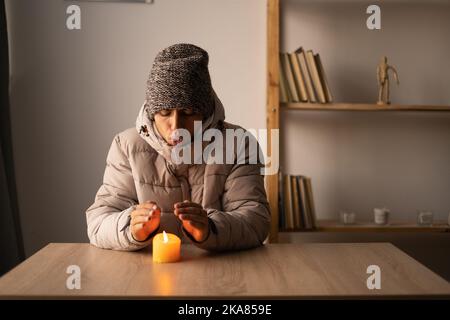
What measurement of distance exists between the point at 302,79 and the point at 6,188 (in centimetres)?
151

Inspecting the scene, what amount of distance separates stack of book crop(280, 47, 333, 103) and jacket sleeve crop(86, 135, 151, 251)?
3.65 ft

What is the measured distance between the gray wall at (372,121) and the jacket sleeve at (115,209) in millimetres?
1302

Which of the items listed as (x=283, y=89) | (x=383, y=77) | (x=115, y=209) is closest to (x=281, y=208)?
(x=283, y=89)

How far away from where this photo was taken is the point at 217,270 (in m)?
1.24

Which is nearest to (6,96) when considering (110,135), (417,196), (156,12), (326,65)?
(110,135)

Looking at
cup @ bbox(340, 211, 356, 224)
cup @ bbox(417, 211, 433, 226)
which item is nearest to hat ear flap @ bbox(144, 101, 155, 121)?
cup @ bbox(340, 211, 356, 224)

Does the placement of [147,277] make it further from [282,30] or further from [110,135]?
[282,30]

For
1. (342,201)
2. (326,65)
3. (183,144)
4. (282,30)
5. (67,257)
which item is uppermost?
(282,30)

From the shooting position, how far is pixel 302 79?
2.57m

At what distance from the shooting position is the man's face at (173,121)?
1.53 m

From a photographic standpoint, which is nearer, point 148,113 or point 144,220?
point 144,220

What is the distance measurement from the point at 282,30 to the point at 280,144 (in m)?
0.61

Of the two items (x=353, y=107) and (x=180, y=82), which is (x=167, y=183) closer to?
(x=180, y=82)

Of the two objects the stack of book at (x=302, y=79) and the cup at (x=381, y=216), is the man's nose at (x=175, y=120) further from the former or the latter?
the cup at (x=381, y=216)
